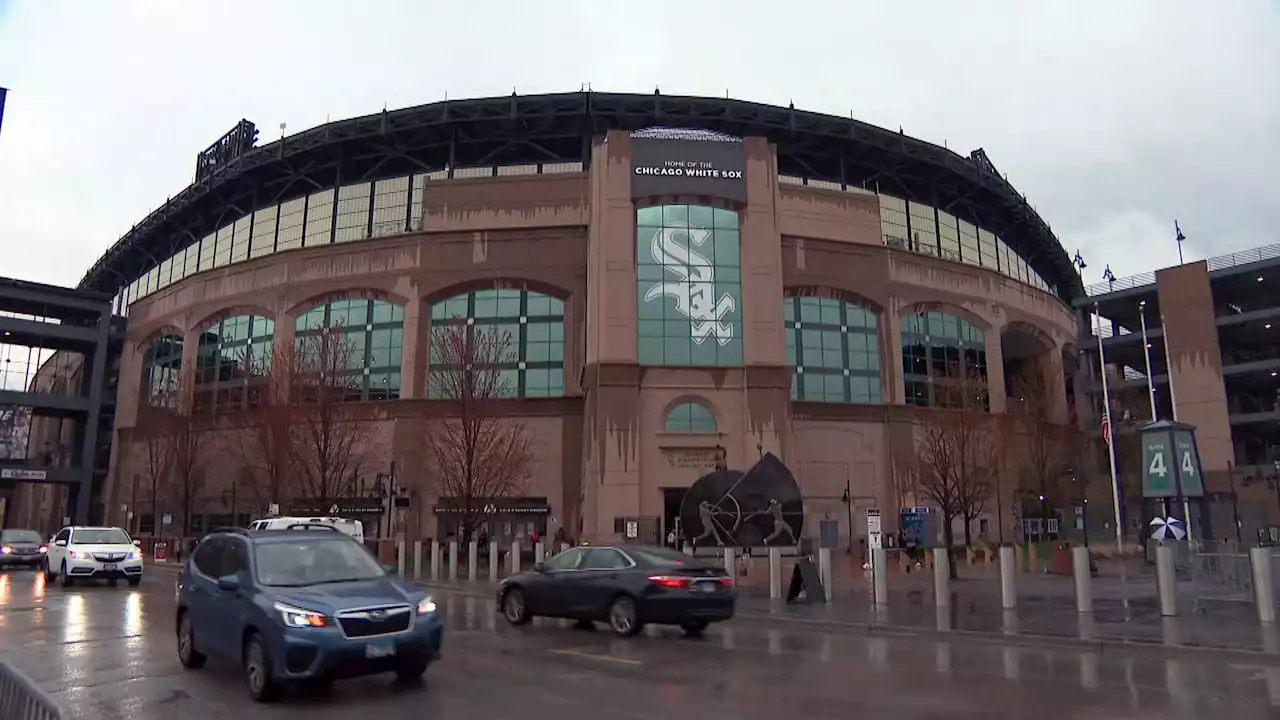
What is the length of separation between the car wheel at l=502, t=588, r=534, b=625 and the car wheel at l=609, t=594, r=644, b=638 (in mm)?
2176

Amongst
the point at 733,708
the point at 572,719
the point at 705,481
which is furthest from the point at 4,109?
the point at 705,481

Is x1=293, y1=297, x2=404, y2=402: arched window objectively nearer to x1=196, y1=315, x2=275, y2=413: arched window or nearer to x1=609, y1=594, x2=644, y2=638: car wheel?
x1=196, y1=315, x2=275, y2=413: arched window

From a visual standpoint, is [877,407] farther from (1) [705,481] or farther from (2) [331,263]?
(2) [331,263]

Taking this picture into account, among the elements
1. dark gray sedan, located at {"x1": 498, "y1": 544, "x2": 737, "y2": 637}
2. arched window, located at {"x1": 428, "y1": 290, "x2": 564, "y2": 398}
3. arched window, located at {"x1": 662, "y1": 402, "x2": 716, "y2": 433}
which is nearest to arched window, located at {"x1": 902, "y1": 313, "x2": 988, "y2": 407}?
arched window, located at {"x1": 662, "y1": 402, "x2": 716, "y2": 433}

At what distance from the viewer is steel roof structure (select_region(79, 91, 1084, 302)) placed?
56.3 metres

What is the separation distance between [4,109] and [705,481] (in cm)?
3169

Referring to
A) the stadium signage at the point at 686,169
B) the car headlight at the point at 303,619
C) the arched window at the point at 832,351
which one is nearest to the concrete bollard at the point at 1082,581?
the car headlight at the point at 303,619

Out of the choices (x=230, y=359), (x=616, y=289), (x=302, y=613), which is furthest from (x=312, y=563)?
(x=230, y=359)

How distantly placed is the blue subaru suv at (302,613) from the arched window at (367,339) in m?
41.7

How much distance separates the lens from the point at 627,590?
15.4m

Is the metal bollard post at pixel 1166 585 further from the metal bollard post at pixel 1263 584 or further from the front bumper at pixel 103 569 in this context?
the front bumper at pixel 103 569

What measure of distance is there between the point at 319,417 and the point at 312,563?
3450 centimetres

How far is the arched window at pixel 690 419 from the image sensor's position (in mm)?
43969

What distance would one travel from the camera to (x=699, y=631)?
15.8 m
